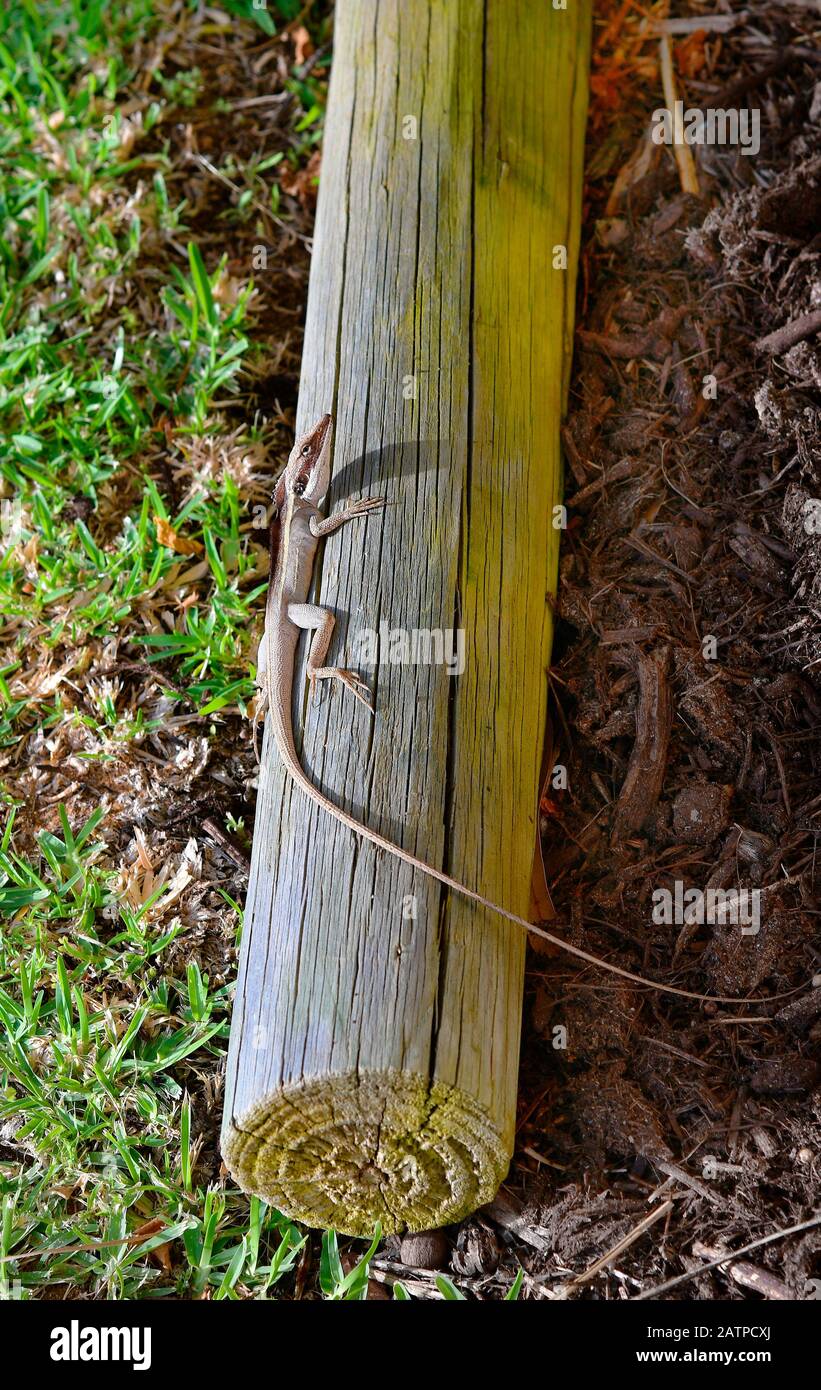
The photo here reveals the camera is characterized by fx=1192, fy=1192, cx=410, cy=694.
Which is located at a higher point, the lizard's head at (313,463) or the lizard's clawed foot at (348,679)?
the lizard's head at (313,463)

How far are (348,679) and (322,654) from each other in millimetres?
123

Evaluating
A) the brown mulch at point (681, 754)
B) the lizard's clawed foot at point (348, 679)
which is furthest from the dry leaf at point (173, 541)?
the lizard's clawed foot at point (348, 679)

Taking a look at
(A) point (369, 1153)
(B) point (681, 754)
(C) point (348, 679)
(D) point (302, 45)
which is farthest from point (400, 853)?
(D) point (302, 45)

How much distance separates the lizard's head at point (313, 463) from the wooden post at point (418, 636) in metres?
0.06

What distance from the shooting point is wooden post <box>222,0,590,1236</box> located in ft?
9.64

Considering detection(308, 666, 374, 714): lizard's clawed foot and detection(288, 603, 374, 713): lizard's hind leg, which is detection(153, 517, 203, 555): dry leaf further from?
detection(308, 666, 374, 714): lizard's clawed foot

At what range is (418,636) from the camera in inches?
129

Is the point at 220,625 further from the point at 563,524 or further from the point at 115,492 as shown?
the point at 563,524

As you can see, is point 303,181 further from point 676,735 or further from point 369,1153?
point 369,1153

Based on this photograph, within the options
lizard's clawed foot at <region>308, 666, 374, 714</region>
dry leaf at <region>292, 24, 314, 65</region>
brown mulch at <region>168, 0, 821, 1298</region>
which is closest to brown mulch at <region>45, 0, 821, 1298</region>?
brown mulch at <region>168, 0, 821, 1298</region>

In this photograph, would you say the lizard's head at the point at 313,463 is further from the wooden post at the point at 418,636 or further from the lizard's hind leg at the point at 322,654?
the lizard's hind leg at the point at 322,654

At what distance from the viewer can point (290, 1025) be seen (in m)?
2.91

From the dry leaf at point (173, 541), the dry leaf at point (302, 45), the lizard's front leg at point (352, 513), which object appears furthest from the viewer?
the dry leaf at point (302, 45)

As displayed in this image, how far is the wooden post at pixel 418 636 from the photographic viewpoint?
2939 millimetres
